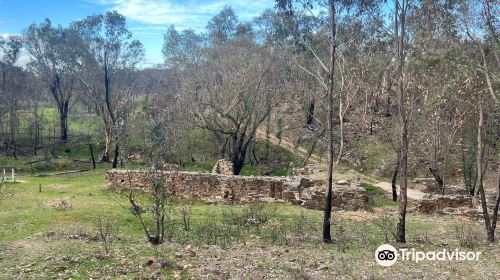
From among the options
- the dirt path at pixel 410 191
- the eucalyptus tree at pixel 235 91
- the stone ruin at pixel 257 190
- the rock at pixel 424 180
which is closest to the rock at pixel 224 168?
the stone ruin at pixel 257 190

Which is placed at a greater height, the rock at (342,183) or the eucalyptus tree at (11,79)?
the eucalyptus tree at (11,79)

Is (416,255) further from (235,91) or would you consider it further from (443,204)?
(235,91)

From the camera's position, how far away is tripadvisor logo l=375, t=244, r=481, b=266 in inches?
540

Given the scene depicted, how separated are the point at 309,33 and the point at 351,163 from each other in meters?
20.9

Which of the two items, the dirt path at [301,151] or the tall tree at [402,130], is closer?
the tall tree at [402,130]

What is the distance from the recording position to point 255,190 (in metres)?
27.5

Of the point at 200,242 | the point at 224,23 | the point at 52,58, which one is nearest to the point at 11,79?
the point at 52,58

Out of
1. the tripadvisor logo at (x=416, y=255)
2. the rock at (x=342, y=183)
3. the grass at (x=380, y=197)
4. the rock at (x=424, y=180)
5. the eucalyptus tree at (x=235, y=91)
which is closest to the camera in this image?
the tripadvisor logo at (x=416, y=255)

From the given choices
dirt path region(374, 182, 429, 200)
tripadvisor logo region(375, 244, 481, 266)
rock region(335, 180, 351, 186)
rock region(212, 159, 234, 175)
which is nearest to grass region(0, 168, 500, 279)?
tripadvisor logo region(375, 244, 481, 266)

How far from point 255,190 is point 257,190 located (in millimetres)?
120

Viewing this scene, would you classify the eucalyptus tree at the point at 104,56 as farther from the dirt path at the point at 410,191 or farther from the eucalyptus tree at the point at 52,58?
the dirt path at the point at 410,191

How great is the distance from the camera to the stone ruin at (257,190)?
80.9 feet

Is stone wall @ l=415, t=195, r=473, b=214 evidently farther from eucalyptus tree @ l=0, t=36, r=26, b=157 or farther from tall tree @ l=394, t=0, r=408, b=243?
eucalyptus tree @ l=0, t=36, r=26, b=157

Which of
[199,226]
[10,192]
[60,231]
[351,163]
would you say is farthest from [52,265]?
[351,163]
